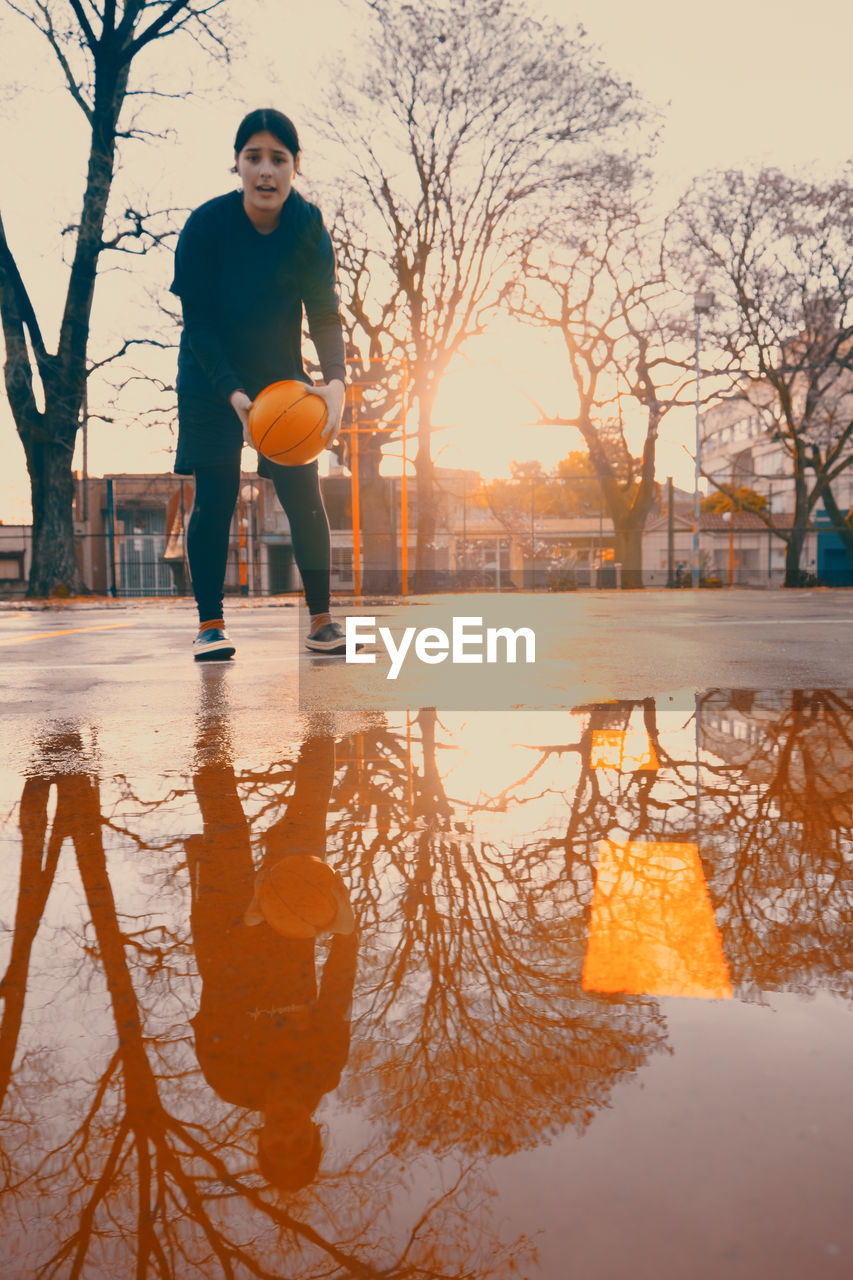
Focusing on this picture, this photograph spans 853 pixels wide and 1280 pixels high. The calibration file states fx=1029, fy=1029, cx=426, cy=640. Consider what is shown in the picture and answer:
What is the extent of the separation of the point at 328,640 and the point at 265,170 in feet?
6.59

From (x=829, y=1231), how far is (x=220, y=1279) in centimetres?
38

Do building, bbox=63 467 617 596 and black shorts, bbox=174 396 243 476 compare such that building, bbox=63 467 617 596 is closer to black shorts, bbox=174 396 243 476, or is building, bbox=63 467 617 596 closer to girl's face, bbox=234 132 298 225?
black shorts, bbox=174 396 243 476

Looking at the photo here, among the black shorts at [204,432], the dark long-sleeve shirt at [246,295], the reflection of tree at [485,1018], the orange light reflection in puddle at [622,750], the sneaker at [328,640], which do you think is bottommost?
the orange light reflection in puddle at [622,750]

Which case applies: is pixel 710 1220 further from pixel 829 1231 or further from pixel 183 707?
pixel 183 707

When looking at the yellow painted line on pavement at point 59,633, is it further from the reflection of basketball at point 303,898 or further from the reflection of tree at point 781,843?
the reflection of basketball at point 303,898

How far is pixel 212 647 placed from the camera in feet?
15.0

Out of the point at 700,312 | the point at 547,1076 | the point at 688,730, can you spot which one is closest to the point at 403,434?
the point at 700,312

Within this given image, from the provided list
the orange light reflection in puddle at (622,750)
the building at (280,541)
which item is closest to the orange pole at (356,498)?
the orange light reflection in puddle at (622,750)

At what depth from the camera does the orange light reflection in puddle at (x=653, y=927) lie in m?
1.03

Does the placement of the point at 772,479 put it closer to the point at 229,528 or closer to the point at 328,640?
the point at 328,640

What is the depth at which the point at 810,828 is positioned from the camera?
1.61 metres

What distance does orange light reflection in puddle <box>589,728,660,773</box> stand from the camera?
2145mm

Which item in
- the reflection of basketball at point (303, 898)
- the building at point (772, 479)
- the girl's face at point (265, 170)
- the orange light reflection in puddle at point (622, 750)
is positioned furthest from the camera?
the building at point (772, 479)

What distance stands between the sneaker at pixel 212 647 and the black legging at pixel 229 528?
8 centimetres
